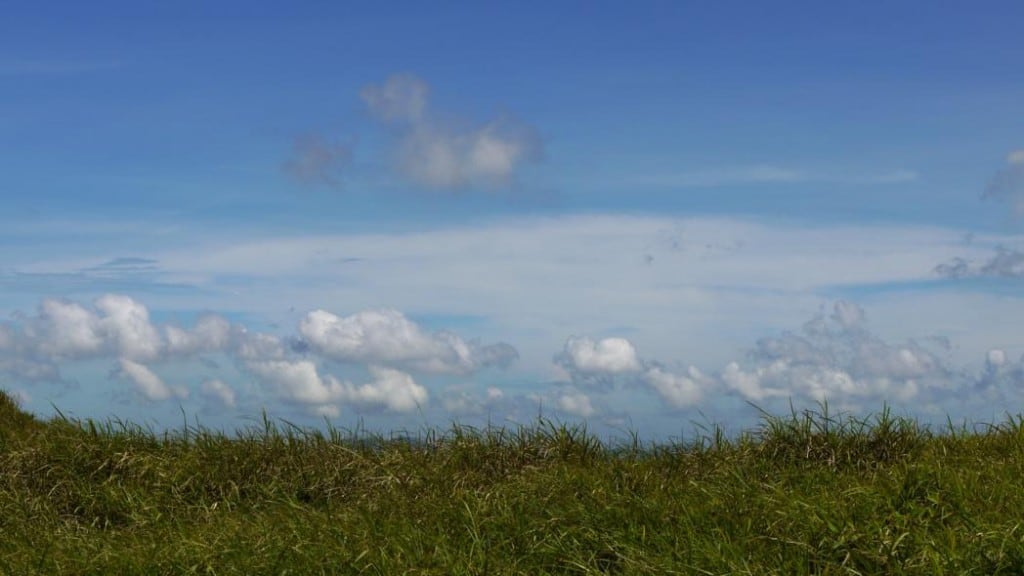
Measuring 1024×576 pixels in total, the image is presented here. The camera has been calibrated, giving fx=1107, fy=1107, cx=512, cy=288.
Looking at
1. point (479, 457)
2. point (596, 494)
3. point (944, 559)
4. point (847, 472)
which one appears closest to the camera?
point (944, 559)

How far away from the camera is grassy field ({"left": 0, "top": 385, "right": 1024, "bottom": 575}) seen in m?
7.19

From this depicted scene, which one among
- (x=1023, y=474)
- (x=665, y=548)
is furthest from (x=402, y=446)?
(x=1023, y=474)

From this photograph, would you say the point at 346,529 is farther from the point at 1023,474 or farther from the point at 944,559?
the point at 1023,474

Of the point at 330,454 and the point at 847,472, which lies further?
the point at 330,454

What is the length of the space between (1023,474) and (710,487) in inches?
97.6

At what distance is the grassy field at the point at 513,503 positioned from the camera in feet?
23.6

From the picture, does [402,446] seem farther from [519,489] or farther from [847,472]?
[847,472]

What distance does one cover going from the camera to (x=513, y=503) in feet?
27.9

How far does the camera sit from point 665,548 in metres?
7.43

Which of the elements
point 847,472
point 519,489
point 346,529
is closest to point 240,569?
point 346,529

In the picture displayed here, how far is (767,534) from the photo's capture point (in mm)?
7594

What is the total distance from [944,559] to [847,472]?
142 inches

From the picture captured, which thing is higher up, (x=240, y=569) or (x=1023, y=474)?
(x=1023, y=474)

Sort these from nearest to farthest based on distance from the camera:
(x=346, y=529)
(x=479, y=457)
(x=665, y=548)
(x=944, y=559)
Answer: (x=944, y=559) < (x=665, y=548) < (x=346, y=529) < (x=479, y=457)
